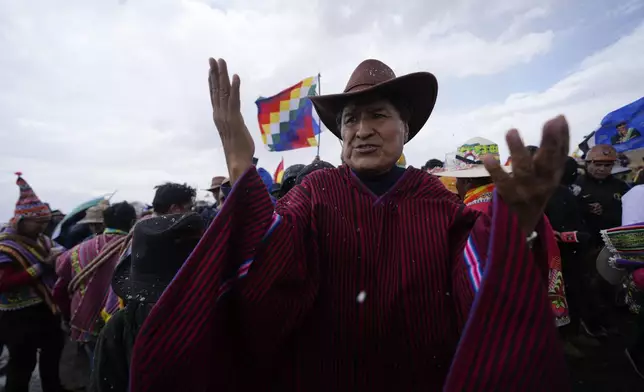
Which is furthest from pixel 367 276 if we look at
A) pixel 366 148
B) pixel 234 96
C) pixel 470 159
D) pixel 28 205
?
pixel 28 205

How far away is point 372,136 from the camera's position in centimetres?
161

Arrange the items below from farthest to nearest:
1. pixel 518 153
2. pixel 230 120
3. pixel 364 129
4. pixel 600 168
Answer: pixel 600 168 < pixel 364 129 < pixel 230 120 < pixel 518 153

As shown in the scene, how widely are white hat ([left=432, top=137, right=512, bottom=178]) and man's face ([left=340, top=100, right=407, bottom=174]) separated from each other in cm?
168

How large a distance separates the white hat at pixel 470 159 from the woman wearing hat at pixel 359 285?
5.61 ft

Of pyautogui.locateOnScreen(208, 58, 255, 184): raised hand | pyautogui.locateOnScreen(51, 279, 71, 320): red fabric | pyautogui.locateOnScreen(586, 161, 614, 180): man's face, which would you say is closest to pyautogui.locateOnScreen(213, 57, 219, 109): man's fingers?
pyautogui.locateOnScreen(208, 58, 255, 184): raised hand

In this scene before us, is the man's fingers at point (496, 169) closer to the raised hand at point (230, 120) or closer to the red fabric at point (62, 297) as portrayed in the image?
the raised hand at point (230, 120)

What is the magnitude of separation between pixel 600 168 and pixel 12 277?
7323 mm

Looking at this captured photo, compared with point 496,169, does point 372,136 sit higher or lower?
higher

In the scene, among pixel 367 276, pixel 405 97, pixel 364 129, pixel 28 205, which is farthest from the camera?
pixel 28 205

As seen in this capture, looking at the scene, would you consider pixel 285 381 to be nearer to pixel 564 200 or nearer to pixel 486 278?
pixel 486 278

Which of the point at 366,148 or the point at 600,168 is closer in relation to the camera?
Result: the point at 366,148

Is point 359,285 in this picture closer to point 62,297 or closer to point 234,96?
point 234,96

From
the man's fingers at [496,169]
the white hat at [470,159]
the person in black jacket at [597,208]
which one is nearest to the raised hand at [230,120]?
the man's fingers at [496,169]

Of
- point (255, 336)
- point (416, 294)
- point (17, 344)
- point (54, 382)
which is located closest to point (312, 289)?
point (255, 336)
